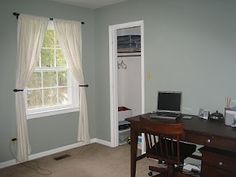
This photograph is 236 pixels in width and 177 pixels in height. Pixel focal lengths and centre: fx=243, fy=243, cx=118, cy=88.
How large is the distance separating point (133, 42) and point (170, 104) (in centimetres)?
196

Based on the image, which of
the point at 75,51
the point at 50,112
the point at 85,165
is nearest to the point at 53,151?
the point at 50,112

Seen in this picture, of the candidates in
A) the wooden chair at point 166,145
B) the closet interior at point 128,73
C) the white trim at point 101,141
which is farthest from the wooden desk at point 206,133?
the closet interior at point 128,73

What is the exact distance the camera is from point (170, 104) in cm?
325

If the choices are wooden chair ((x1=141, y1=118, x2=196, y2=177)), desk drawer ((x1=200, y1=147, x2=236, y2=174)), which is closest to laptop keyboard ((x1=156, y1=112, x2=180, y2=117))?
wooden chair ((x1=141, y1=118, x2=196, y2=177))

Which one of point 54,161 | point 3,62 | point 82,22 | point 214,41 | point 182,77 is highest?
point 82,22

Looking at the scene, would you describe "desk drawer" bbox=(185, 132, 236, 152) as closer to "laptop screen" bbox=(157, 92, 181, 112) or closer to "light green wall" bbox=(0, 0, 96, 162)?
"laptop screen" bbox=(157, 92, 181, 112)

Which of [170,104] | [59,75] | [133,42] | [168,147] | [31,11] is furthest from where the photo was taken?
[133,42]

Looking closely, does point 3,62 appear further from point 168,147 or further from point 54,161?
point 168,147

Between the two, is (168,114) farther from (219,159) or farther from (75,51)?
(75,51)

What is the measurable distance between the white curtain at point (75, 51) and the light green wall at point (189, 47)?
727mm

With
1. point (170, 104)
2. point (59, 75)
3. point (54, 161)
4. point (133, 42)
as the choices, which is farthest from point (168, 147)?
point (133, 42)

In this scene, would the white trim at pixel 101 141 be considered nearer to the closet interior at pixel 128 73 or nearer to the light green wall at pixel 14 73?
the light green wall at pixel 14 73

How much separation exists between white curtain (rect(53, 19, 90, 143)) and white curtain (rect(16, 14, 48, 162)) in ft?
1.39

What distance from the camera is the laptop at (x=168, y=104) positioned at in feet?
10.5
